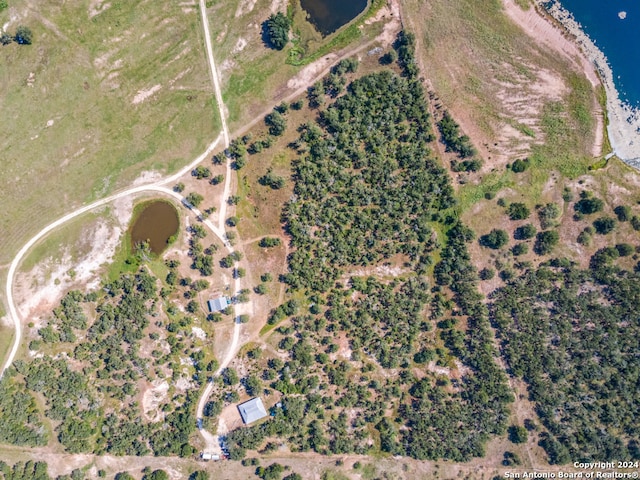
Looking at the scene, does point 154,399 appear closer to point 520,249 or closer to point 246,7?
point 520,249

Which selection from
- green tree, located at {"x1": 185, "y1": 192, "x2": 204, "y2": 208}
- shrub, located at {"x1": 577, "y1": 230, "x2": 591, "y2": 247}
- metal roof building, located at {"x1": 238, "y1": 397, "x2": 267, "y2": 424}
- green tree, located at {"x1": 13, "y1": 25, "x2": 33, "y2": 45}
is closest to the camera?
shrub, located at {"x1": 577, "y1": 230, "x2": 591, "y2": 247}

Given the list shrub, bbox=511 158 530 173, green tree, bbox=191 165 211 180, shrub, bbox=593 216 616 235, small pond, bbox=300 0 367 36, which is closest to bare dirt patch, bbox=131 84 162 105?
green tree, bbox=191 165 211 180

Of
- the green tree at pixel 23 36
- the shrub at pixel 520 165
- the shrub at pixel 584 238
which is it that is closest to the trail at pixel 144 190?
the green tree at pixel 23 36

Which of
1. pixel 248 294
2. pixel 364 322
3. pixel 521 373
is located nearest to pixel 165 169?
pixel 248 294

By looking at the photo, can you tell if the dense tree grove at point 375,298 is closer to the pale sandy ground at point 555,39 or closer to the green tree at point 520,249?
the green tree at point 520,249

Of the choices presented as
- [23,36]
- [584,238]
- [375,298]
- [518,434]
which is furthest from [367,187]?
[23,36]

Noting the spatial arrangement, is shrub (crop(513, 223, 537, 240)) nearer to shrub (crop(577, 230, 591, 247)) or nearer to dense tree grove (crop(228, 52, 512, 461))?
shrub (crop(577, 230, 591, 247))

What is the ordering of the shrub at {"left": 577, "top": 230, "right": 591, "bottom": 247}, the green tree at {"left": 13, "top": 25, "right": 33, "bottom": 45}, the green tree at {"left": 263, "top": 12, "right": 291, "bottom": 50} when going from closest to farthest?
the shrub at {"left": 577, "top": 230, "right": 591, "bottom": 247} → the green tree at {"left": 13, "top": 25, "right": 33, "bottom": 45} → the green tree at {"left": 263, "top": 12, "right": 291, "bottom": 50}
